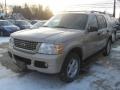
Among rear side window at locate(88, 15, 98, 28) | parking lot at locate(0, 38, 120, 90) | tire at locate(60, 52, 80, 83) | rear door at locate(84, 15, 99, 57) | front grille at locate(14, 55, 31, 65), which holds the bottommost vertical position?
parking lot at locate(0, 38, 120, 90)

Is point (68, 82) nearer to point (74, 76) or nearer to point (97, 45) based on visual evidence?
point (74, 76)

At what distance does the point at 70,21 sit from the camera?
5.90 metres

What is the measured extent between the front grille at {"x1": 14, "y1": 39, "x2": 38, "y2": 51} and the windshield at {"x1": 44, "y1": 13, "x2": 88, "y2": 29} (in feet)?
4.61

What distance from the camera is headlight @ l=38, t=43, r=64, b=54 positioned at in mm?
4363

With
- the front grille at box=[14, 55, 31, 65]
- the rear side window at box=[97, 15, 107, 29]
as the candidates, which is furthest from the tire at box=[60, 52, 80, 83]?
the rear side window at box=[97, 15, 107, 29]

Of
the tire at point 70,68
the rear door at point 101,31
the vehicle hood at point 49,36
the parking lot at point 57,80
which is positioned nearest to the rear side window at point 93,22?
the rear door at point 101,31

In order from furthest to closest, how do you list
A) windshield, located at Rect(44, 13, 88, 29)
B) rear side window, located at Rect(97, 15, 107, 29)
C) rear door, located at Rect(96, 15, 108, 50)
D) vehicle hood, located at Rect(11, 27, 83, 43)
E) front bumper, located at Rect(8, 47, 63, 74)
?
rear side window, located at Rect(97, 15, 107, 29), rear door, located at Rect(96, 15, 108, 50), windshield, located at Rect(44, 13, 88, 29), vehicle hood, located at Rect(11, 27, 83, 43), front bumper, located at Rect(8, 47, 63, 74)

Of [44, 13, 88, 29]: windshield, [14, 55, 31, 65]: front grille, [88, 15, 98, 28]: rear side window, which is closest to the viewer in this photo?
[14, 55, 31, 65]: front grille

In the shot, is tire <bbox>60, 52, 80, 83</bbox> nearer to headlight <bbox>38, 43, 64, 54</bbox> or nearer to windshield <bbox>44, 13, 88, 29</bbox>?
headlight <bbox>38, 43, 64, 54</bbox>

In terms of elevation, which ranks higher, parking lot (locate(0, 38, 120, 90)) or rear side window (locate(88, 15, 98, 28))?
rear side window (locate(88, 15, 98, 28))

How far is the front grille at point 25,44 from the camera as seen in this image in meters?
4.55

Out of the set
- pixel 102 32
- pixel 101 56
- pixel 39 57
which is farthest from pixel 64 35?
pixel 101 56

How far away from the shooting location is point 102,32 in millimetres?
6859

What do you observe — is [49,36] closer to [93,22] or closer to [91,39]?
[91,39]
